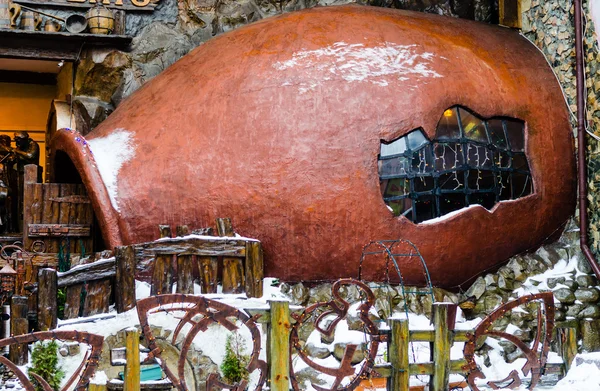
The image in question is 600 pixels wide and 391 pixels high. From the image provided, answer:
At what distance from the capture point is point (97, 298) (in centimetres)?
834

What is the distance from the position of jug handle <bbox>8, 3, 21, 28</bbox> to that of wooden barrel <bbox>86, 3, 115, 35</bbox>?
3.19ft

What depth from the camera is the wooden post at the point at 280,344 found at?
5.88 meters

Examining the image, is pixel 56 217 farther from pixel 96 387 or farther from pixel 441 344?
pixel 441 344

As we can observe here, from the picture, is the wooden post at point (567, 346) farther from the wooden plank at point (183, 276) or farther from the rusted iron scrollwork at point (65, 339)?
the wooden plank at point (183, 276)

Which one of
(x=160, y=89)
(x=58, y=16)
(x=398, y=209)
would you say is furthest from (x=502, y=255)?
(x=58, y=16)

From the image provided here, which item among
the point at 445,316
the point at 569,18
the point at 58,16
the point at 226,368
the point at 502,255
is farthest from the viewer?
the point at 58,16

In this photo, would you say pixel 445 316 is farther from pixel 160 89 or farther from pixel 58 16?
pixel 58 16

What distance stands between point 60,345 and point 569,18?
7.40 meters

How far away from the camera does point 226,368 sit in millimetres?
8039

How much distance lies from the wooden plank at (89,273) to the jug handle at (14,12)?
5140mm

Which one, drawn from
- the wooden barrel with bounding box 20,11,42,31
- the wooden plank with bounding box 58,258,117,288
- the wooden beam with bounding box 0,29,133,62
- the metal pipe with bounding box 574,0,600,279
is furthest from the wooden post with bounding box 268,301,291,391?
the wooden barrel with bounding box 20,11,42,31

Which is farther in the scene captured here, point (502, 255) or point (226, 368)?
point (502, 255)

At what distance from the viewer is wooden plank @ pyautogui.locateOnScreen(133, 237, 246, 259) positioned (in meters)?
8.73

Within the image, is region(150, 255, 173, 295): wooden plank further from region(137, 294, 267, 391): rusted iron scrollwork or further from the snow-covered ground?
region(137, 294, 267, 391): rusted iron scrollwork
